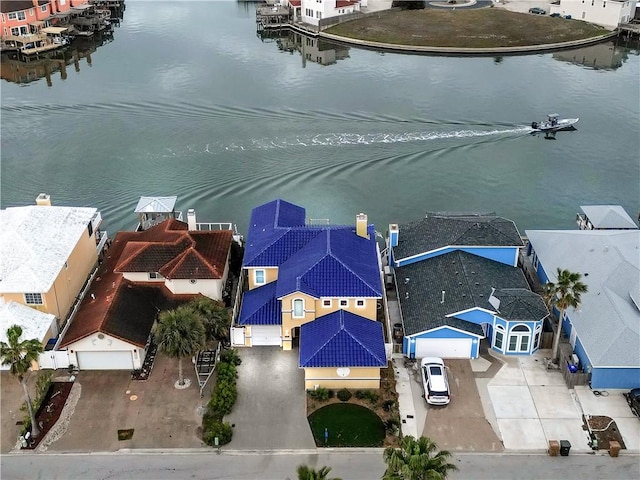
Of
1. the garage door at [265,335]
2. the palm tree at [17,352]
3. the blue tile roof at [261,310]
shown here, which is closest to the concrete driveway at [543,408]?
the garage door at [265,335]

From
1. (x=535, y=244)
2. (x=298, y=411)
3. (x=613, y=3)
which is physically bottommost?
(x=298, y=411)

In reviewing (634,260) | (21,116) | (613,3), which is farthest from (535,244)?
(613,3)

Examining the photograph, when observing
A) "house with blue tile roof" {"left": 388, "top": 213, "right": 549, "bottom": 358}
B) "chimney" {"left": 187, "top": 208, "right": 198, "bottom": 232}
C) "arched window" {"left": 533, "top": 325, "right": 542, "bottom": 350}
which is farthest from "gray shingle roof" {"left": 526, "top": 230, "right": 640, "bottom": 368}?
"chimney" {"left": 187, "top": 208, "right": 198, "bottom": 232}

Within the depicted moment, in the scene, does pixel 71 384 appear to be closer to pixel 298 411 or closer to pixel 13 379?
pixel 13 379

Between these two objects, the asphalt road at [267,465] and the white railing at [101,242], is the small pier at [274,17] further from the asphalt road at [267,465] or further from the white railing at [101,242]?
the asphalt road at [267,465]

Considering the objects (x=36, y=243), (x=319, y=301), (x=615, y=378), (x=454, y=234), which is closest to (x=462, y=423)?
(x=615, y=378)
